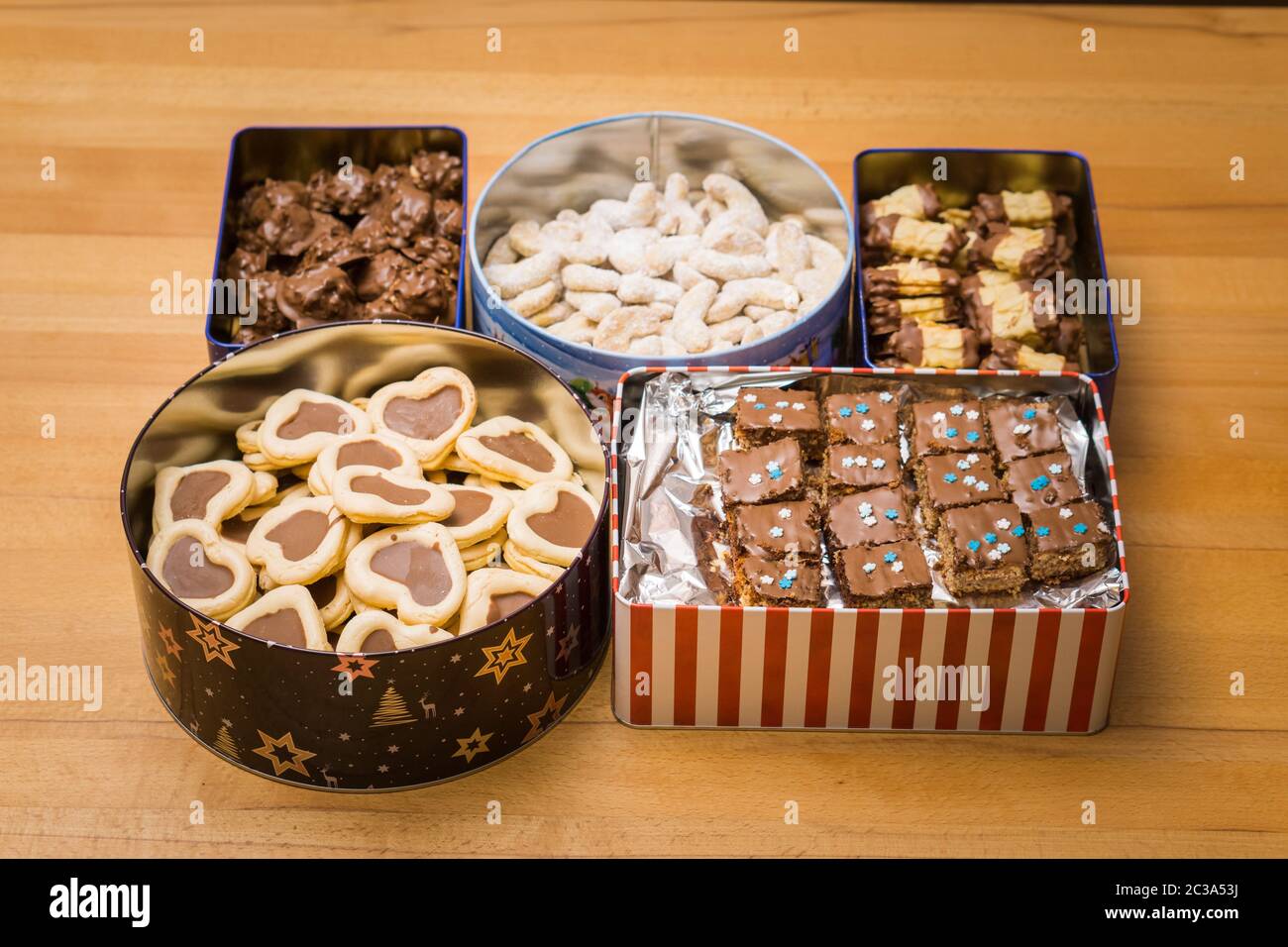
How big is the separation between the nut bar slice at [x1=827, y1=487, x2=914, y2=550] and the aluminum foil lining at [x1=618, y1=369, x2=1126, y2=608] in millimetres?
53

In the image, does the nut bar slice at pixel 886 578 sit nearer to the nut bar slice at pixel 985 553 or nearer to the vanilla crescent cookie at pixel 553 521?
the nut bar slice at pixel 985 553

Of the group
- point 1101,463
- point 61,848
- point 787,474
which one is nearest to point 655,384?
point 787,474

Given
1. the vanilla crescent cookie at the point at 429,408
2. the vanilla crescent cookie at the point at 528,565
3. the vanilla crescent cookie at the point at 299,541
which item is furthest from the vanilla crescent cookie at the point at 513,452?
the vanilla crescent cookie at the point at 299,541

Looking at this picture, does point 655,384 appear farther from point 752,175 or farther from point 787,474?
point 752,175

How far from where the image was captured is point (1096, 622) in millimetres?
2457

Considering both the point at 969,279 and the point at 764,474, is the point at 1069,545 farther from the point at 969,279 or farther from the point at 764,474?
the point at 969,279

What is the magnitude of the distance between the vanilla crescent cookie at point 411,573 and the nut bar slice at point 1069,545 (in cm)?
90

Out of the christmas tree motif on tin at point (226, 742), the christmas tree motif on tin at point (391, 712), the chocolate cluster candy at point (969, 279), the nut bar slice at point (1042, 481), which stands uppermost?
the chocolate cluster candy at point (969, 279)

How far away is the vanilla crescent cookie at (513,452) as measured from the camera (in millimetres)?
2744

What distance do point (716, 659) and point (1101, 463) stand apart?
714 mm

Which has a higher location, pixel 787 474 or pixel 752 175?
pixel 752 175

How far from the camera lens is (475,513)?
2.68 metres

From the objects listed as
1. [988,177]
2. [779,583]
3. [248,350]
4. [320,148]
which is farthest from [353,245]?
[988,177]

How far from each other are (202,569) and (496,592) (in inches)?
17.9
